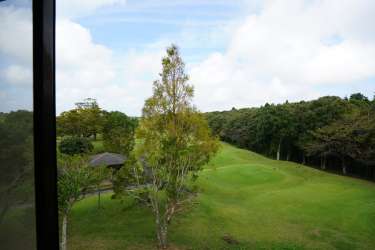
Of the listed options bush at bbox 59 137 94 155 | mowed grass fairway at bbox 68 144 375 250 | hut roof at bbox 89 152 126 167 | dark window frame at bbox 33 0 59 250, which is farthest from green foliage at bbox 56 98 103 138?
dark window frame at bbox 33 0 59 250

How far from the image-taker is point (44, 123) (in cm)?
99

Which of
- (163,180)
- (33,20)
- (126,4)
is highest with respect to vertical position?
(126,4)

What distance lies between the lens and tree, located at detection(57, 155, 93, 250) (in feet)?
16.3

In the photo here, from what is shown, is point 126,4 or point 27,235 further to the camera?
point 126,4

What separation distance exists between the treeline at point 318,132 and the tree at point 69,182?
1060 cm

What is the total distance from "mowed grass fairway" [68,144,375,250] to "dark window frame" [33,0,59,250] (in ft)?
17.0

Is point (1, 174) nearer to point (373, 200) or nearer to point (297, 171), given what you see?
point (373, 200)

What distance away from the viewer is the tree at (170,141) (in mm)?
6016

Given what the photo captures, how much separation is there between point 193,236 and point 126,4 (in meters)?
4.62

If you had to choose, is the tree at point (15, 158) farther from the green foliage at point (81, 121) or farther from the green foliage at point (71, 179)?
the green foliage at point (81, 121)

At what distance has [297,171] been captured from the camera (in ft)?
49.2

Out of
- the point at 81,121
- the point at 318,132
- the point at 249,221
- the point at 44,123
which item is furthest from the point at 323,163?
the point at 44,123

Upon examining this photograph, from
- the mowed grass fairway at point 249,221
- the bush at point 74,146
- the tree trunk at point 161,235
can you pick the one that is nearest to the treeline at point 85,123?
the bush at point 74,146

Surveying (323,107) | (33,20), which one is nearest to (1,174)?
(33,20)
